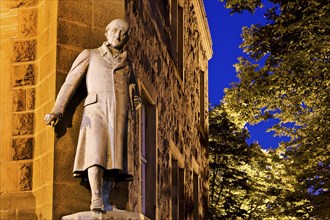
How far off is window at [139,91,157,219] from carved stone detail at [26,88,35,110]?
15.9 feet

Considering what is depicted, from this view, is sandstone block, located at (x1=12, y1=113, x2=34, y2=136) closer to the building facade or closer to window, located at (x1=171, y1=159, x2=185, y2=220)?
the building facade

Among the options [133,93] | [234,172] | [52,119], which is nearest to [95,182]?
[52,119]

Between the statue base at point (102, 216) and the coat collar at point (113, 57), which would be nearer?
the statue base at point (102, 216)

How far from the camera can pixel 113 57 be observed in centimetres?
902

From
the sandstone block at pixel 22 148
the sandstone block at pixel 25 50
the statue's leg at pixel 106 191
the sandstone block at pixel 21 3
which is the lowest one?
the statue's leg at pixel 106 191

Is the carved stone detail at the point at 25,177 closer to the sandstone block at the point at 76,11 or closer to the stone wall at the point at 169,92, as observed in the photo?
the sandstone block at the point at 76,11

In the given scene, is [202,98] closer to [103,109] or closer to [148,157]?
[148,157]

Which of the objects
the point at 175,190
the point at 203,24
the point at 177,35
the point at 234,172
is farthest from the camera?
the point at 234,172

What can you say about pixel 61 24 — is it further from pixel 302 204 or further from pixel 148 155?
pixel 302 204

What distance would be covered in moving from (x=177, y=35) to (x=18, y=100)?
33.7 feet

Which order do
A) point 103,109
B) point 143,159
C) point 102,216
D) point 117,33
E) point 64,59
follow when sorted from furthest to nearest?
point 143,159
point 64,59
point 117,33
point 103,109
point 102,216

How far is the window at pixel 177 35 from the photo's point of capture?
1908cm

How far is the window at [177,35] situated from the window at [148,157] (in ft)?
12.1

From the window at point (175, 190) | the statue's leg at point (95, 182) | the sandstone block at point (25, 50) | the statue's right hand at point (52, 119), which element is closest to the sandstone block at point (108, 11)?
the sandstone block at point (25, 50)
